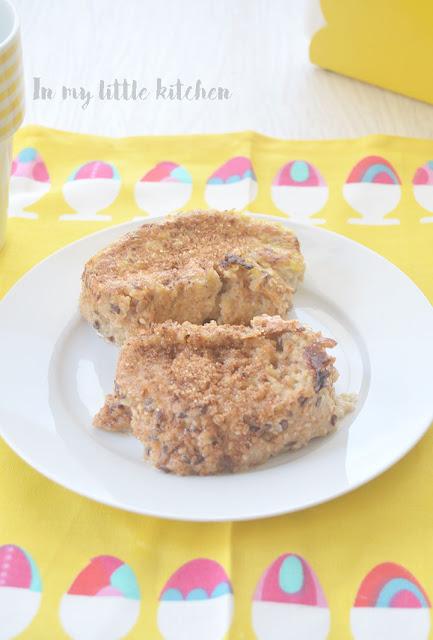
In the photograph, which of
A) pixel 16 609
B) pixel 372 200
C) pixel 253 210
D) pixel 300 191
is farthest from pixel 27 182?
pixel 16 609

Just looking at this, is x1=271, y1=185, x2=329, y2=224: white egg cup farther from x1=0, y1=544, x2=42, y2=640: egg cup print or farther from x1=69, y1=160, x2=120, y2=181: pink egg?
x1=0, y1=544, x2=42, y2=640: egg cup print

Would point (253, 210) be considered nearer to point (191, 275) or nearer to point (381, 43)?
point (191, 275)

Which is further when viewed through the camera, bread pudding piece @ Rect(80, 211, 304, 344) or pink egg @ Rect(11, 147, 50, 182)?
pink egg @ Rect(11, 147, 50, 182)

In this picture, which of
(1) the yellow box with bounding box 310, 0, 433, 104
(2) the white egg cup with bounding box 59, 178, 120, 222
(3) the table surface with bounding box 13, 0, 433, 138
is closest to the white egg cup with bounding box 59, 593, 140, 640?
(2) the white egg cup with bounding box 59, 178, 120, 222

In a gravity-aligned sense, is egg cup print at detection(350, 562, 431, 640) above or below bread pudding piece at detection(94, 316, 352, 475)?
below

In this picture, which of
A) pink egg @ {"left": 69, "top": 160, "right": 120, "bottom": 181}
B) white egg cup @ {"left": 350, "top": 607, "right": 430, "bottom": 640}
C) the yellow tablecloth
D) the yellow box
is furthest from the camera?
the yellow box

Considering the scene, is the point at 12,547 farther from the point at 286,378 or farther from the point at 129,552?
the point at 286,378
